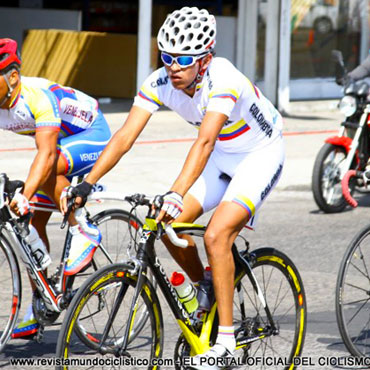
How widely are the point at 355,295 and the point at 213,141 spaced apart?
1.54 m

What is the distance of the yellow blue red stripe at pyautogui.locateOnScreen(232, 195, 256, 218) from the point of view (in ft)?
16.8

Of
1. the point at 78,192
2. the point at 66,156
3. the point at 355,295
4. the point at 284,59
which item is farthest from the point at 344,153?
the point at 284,59

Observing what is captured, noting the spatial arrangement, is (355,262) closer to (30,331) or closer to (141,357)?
(141,357)

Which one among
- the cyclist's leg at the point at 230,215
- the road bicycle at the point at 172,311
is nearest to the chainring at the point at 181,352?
the road bicycle at the point at 172,311

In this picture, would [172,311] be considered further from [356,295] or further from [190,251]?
[356,295]

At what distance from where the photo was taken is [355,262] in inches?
215

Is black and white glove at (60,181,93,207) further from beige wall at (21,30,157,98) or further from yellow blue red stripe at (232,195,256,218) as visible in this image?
beige wall at (21,30,157,98)

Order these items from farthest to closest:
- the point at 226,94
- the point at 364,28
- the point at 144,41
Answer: the point at 364,28 < the point at 144,41 < the point at 226,94

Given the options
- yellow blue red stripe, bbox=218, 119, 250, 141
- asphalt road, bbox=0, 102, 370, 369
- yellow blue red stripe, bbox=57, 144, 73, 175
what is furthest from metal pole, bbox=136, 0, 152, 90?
yellow blue red stripe, bbox=218, 119, 250, 141

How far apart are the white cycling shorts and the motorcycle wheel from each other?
190 inches

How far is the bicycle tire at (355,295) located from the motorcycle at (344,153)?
14.7ft

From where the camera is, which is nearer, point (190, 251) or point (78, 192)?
point (78, 192)

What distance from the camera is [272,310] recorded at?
538 cm

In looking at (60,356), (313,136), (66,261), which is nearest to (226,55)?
(313,136)
